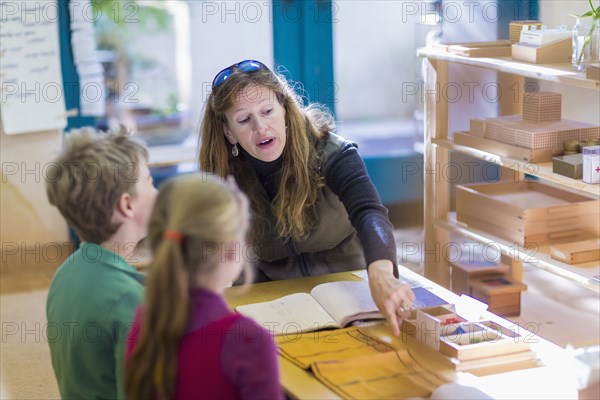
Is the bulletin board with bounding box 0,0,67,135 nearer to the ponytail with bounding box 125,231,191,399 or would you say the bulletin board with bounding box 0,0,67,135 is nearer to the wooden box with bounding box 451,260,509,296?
the wooden box with bounding box 451,260,509,296

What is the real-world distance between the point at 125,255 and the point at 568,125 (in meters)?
2.02

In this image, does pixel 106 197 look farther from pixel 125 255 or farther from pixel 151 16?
pixel 151 16

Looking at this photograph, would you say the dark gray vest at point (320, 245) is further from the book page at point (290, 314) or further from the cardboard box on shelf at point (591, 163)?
the cardboard box on shelf at point (591, 163)

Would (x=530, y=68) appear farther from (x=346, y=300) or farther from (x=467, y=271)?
(x=346, y=300)

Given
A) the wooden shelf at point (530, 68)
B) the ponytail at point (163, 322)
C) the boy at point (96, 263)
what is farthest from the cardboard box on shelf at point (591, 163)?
the ponytail at point (163, 322)

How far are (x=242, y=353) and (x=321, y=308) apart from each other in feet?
2.79

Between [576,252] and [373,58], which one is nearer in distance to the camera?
[576,252]

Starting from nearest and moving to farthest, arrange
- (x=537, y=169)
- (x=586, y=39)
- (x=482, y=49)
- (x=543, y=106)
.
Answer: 1. (x=586, y=39)
2. (x=537, y=169)
3. (x=543, y=106)
4. (x=482, y=49)

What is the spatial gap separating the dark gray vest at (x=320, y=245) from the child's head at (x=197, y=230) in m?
1.13

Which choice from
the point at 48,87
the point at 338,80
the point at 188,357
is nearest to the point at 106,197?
the point at 188,357

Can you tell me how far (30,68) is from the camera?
435 cm

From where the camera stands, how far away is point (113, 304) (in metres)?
1.78

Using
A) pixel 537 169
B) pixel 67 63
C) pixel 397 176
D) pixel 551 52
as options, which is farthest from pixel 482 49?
pixel 67 63

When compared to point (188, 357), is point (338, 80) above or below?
above
